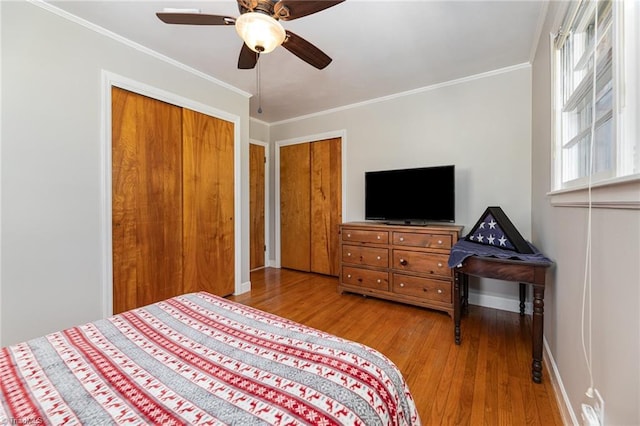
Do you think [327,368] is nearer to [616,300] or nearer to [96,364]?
[96,364]

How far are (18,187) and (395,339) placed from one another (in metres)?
2.89

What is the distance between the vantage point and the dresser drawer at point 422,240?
2.50 m

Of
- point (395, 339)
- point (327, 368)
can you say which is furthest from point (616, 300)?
point (395, 339)

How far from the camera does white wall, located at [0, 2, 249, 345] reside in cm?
171

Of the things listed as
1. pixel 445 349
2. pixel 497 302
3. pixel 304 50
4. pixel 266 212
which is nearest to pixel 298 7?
pixel 304 50

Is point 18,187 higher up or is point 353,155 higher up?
point 353,155

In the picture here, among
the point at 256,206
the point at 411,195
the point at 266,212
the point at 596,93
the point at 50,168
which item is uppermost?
the point at 596,93

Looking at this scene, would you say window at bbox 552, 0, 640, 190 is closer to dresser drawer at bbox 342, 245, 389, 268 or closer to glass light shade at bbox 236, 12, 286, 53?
glass light shade at bbox 236, 12, 286, 53

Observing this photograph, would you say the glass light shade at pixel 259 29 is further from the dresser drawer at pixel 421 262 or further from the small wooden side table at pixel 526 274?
the dresser drawer at pixel 421 262

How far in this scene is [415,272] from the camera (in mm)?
2672

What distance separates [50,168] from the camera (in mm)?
1860

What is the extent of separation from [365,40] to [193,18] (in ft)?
4.53

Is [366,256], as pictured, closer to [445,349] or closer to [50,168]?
[445,349]

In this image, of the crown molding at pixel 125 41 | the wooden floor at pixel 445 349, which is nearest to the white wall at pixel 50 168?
the crown molding at pixel 125 41
